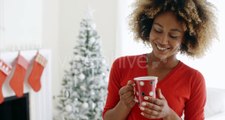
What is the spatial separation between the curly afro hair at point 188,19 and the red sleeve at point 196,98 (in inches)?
5.9

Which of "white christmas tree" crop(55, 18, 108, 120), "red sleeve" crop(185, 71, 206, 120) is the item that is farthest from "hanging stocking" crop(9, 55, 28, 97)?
"red sleeve" crop(185, 71, 206, 120)

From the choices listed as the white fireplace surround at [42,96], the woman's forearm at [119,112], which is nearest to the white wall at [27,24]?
the white fireplace surround at [42,96]

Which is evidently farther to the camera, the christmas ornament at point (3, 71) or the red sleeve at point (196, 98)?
the christmas ornament at point (3, 71)

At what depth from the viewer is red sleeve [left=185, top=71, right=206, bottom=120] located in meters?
→ 1.11

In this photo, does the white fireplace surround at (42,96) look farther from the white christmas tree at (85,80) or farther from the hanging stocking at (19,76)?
the white christmas tree at (85,80)

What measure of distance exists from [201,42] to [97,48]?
1.79m

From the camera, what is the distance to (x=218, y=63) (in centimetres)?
290

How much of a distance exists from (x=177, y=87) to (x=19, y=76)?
6.49ft

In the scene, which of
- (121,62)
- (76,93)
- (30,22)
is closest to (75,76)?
(76,93)

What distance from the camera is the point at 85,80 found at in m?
2.95

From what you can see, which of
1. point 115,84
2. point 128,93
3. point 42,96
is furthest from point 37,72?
point 128,93

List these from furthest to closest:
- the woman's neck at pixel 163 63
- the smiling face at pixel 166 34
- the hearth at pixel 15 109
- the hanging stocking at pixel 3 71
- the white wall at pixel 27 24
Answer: the hearth at pixel 15 109, the white wall at pixel 27 24, the hanging stocking at pixel 3 71, the woman's neck at pixel 163 63, the smiling face at pixel 166 34

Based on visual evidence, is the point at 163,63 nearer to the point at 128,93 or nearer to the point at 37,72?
the point at 128,93

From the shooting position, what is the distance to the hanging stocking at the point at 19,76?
2730 millimetres
